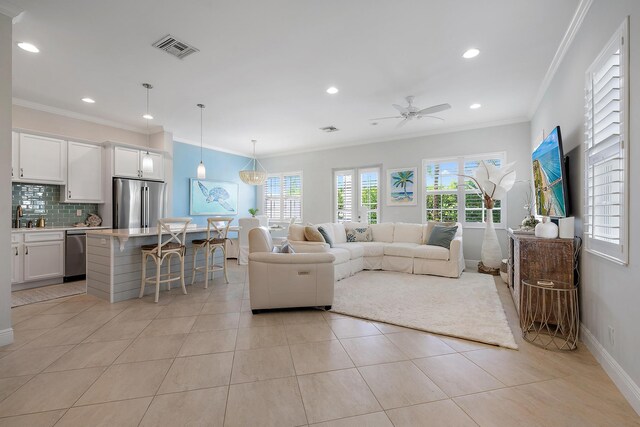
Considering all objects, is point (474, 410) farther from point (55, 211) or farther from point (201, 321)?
point (55, 211)

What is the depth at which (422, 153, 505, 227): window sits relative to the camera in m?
5.84

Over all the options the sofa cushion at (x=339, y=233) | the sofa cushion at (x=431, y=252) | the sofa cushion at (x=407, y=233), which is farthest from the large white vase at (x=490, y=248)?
the sofa cushion at (x=339, y=233)

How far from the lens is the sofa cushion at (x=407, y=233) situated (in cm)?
585

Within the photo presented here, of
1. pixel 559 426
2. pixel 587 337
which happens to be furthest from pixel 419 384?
pixel 587 337

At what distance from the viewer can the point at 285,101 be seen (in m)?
4.66

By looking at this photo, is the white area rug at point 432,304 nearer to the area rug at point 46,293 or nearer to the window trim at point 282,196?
the window trim at point 282,196

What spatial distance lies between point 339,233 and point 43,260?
489cm

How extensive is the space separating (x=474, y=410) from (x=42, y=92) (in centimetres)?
635

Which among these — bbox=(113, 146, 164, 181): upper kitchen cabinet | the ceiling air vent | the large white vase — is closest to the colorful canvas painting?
the large white vase

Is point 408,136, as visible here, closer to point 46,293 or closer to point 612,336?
point 612,336

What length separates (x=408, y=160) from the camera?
662 cm

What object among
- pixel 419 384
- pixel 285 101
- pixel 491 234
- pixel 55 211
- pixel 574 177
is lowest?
pixel 419 384

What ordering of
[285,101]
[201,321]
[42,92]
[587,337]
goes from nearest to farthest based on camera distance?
[587,337]
[201,321]
[42,92]
[285,101]

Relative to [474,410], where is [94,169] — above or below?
above
